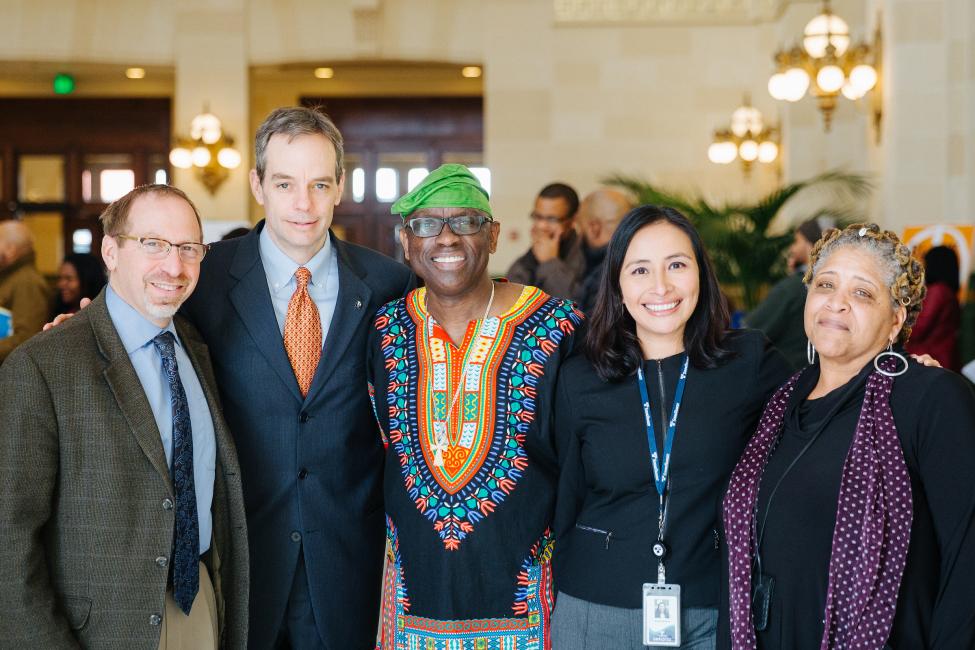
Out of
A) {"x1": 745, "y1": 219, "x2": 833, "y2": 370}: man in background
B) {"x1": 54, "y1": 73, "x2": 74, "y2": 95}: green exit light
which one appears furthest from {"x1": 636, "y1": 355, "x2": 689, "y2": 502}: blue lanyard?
{"x1": 54, "y1": 73, "x2": 74, "y2": 95}: green exit light

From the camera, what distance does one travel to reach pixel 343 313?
3084 millimetres

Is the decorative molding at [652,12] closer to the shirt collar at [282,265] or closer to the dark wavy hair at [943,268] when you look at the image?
the dark wavy hair at [943,268]

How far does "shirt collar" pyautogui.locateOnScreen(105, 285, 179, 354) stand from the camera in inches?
99.6

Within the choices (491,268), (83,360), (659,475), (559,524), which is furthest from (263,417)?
(491,268)

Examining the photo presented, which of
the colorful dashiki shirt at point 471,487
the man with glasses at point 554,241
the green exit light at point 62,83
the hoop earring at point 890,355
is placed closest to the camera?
the hoop earring at point 890,355

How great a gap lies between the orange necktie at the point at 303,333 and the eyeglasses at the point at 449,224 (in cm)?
35

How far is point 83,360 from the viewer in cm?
238

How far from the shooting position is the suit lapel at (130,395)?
7.88 feet

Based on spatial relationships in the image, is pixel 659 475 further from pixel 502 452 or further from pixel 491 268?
pixel 491 268

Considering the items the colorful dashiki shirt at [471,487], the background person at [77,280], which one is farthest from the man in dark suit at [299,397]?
the background person at [77,280]

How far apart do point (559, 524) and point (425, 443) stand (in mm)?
426

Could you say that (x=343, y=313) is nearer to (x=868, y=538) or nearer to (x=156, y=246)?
(x=156, y=246)

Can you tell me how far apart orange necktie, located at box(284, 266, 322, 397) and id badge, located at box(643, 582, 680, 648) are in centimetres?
110

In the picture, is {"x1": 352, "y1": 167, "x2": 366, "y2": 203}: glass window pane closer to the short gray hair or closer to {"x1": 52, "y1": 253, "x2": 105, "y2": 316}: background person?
{"x1": 52, "y1": 253, "x2": 105, "y2": 316}: background person
